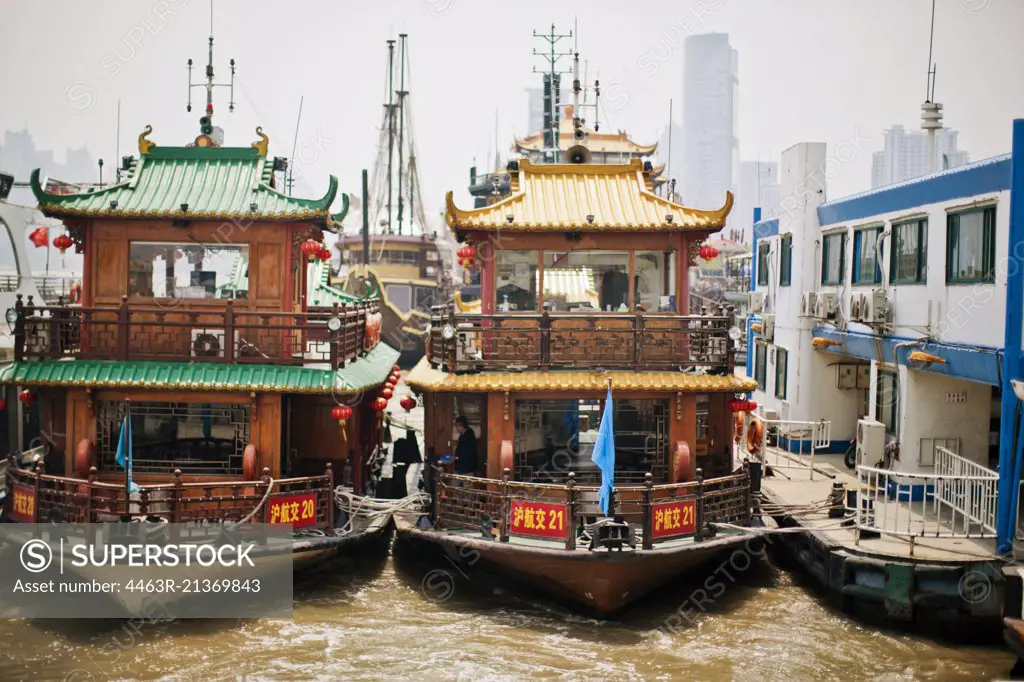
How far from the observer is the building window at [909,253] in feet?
51.9

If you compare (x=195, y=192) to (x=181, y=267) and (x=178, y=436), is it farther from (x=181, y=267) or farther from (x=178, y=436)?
(x=178, y=436)

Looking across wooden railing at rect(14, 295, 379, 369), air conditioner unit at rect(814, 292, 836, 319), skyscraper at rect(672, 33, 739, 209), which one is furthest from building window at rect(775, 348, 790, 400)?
skyscraper at rect(672, 33, 739, 209)

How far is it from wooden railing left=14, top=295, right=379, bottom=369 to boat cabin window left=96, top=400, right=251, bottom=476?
34.4 inches

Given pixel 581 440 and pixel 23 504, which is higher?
pixel 581 440

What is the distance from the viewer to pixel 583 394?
14.1m

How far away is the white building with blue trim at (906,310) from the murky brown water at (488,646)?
2584 mm

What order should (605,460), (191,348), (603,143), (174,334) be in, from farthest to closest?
1. (603,143)
2. (174,334)
3. (191,348)
4. (605,460)

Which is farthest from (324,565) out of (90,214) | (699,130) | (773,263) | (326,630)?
(699,130)

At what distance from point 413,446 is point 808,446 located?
907 centimetres

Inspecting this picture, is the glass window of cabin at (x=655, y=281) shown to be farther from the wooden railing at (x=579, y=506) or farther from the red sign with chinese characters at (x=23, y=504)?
the red sign with chinese characters at (x=23, y=504)

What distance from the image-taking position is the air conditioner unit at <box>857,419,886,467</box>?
16.2 meters

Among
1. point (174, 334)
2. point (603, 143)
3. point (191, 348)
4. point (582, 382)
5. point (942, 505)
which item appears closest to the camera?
point (582, 382)

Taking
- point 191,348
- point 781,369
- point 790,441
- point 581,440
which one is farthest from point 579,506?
point 781,369

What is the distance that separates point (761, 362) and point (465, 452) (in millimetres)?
12118
